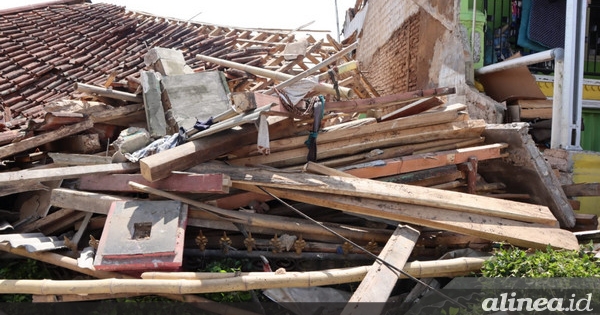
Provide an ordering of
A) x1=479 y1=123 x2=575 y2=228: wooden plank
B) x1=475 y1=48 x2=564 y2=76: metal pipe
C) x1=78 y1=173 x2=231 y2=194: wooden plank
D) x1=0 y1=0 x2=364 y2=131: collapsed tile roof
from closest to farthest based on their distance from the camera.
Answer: x1=78 y1=173 x2=231 y2=194: wooden plank
x1=479 y1=123 x2=575 y2=228: wooden plank
x1=475 y1=48 x2=564 y2=76: metal pipe
x1=0 y1=0 x2=364 y2=131: collapsed tile roof

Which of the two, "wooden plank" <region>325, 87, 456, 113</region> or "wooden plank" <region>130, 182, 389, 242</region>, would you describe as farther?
"wooden plank" <region>325, 87, 456, 113</region>

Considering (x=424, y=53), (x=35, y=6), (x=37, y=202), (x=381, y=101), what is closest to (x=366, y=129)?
(x=381, y=101)

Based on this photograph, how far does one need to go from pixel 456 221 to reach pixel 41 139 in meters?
4.42

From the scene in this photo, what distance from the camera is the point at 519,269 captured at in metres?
3.63

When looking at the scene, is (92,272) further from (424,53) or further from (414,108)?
(424,53)

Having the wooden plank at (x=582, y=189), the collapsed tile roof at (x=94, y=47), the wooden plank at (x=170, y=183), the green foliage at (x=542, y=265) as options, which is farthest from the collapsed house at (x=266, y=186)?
the collapsed tile roof at (x=94, y=47)

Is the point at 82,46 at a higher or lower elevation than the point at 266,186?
higher

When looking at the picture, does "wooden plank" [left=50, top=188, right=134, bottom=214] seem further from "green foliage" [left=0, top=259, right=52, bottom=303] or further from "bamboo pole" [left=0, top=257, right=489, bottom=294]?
"bamboo pole" [left=0, top=257, right=489, bottom=294]

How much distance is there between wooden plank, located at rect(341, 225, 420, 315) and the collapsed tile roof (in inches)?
163

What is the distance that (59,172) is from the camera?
4.64 meters

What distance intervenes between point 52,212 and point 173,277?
77.4 inches

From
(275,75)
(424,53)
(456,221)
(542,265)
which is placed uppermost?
(424,53)

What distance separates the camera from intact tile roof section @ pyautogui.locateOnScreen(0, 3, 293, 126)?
26.6 ft

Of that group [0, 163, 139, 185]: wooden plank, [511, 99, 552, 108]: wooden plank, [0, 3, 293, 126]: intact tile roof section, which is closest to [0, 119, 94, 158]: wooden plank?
[0, 163, 139, 185]: wooden plank
